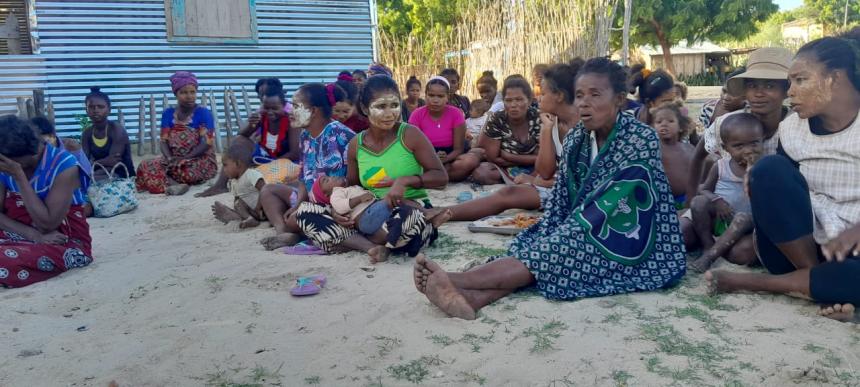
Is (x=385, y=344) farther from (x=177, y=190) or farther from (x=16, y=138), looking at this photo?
Result: (x=177, y=190)

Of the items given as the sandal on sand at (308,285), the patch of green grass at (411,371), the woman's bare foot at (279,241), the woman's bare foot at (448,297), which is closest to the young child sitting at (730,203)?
the woman's bare foot at (448,297)

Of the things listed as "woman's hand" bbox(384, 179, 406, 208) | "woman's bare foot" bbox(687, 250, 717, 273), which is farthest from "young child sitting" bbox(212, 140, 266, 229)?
"woman's bare foot" bbox(687, 250, 717, 273)

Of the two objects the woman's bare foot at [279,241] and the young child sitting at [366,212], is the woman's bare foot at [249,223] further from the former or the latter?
the young child sitting at [366,212]

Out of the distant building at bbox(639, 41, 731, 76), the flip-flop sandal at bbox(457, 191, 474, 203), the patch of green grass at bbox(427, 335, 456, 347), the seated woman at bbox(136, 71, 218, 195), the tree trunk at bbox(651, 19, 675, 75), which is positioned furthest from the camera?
the distant building at bbox(639, 41, 731, 76)

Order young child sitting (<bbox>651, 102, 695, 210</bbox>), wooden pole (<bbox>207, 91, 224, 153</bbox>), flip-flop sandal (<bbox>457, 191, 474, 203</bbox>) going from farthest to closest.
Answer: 1. wooden pole (<bbox>207, 91, 224, 153</bbox>)
2. flip-flop sandal (<bbox>457, 191, 474, 203</bbox>)
3. young child sitting (<bbox>651, 102, 695, 210</bbox>)

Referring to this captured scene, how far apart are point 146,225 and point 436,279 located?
3945 millimetres

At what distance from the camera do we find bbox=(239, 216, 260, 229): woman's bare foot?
5.80 meters

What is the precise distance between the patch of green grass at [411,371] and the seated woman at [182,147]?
231 inches

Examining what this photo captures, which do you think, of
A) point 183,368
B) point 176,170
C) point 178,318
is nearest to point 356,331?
point 183,368

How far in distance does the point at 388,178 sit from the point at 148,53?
26.5 ft

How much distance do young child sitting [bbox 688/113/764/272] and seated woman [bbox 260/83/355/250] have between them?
7.71 feet

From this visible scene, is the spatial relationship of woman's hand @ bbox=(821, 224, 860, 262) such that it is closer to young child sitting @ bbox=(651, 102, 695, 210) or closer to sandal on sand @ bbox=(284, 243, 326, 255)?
young child sitting @ bbox=(651, 102, 695, 210)

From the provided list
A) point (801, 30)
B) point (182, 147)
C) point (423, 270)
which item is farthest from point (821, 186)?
point (801, 30)

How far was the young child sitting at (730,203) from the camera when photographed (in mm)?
3762
